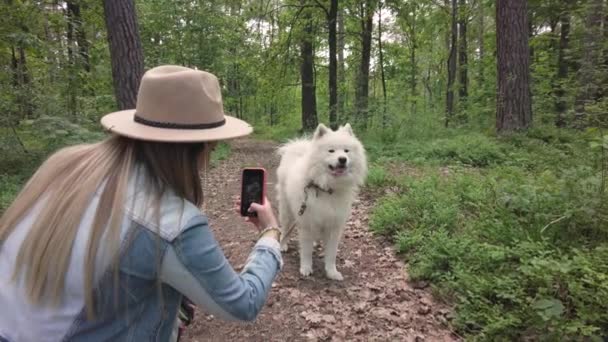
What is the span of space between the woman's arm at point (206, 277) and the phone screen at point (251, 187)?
0.66 m

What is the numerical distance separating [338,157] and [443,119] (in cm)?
1018

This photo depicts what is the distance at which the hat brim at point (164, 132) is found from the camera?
4.19ft

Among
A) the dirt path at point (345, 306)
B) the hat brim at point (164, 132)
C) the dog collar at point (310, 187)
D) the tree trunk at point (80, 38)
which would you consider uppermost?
the tree trunk at point (80, 38)

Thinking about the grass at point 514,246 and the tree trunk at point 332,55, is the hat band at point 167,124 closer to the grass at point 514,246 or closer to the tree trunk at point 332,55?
the grass at point 514,246

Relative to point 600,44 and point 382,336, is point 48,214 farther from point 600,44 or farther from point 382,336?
point 600,44

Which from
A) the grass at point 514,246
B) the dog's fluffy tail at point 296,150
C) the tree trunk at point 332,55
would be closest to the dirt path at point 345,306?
the grass at point 514,246

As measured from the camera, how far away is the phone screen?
204 centimetres

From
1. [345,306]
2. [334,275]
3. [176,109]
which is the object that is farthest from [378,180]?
[176,109]

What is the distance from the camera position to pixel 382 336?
3170 mm

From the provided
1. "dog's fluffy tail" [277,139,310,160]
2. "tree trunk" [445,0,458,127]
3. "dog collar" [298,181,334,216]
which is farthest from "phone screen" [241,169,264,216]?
"tree trunk" [445,0,458,127]

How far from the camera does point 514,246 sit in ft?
11.5

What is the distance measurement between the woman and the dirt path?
2.01 m

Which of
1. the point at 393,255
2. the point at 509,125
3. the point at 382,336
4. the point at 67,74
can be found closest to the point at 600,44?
the point at 509,125

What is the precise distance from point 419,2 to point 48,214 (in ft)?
51.2
